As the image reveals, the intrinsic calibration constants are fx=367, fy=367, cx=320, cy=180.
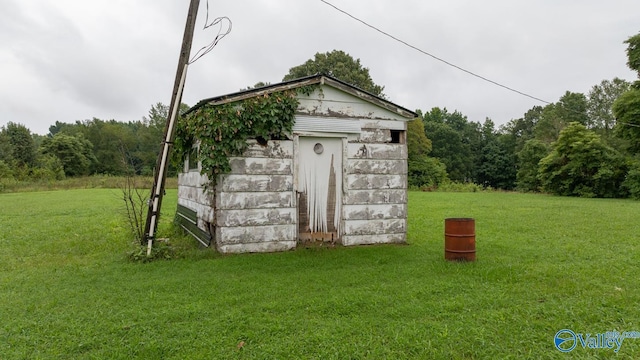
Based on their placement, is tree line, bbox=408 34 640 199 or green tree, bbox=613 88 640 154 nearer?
green tree, bbox=613 88 640 154

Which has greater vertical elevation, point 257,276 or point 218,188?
point 218,188

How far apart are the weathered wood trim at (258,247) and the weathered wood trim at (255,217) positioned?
1.22 feet

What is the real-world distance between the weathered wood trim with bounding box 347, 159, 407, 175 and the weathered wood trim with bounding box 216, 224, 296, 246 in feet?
5.48

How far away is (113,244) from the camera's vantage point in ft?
25.5

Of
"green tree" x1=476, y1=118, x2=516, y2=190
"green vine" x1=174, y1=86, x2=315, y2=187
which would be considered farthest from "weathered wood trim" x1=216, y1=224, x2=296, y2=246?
"green tree" x1=476, y1=118, x2=516, y2=190

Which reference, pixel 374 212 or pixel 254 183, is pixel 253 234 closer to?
pixel 254 183

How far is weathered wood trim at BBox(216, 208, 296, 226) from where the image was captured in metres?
6.48

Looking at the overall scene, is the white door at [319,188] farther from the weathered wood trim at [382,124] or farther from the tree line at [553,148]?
the tree line at [553,148]

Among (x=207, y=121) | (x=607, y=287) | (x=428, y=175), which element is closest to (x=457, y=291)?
→ (x=607, y=287)

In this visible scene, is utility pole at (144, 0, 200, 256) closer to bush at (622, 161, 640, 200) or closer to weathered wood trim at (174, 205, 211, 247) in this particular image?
weathered wood trim at (174, 205, 211, 247)

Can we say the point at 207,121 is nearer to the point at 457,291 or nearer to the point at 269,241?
the point at 269,241

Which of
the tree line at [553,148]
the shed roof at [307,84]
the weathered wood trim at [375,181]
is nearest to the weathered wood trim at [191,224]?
the shed roof at [307,84]

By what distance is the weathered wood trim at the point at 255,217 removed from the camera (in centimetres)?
648

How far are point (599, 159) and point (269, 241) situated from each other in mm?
25434
